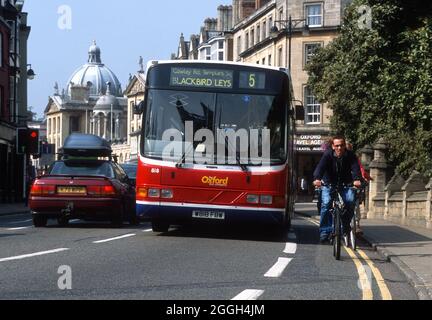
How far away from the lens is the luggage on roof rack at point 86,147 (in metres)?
38.5

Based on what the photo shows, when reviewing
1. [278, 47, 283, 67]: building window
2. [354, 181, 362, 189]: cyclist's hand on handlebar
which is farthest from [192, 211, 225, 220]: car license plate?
[278, 47, 283, 67]: building window

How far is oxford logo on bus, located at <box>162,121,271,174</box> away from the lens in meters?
16.4

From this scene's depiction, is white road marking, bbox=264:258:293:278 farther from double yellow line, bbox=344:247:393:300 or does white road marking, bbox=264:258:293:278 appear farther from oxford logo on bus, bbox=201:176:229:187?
oxford logo on bus, bbox=201:176:229:187

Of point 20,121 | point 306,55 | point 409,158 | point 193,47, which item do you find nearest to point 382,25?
point 409,158

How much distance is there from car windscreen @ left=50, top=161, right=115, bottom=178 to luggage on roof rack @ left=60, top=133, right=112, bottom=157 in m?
17.6

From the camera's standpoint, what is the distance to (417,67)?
83.0ft

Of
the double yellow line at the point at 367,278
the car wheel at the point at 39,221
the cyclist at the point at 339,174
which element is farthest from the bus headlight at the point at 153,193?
the car wheel at the point at 39,221

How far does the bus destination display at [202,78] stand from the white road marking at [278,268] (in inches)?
191

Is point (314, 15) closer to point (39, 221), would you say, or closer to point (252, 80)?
point (39, 221)

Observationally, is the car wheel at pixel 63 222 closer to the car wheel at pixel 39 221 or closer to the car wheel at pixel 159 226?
the car wheel at pixel 39 221

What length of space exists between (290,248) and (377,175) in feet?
57.2

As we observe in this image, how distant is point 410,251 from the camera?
1539 centimetres

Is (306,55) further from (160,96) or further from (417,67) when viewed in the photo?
(160,96)

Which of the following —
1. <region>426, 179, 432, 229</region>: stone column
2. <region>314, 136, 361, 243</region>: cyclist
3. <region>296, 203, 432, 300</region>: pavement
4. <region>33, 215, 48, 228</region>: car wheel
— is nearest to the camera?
<region>296, 203, 432, 300</region>: pavement
